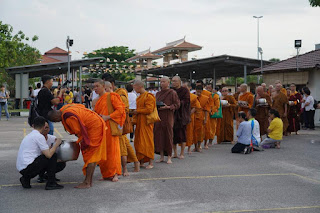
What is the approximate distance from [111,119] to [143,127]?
131 centimetres

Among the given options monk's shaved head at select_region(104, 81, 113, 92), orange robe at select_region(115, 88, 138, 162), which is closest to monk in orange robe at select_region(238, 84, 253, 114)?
orange robe at select_region(115, 88, 138, 162)

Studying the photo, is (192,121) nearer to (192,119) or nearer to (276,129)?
(192,119)

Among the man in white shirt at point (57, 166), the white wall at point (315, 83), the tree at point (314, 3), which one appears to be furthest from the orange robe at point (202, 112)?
the white wall at point (315, 83)

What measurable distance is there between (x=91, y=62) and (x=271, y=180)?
24070mm

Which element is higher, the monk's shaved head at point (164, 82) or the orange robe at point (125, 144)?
the monk's shaved head at point (164, 82)

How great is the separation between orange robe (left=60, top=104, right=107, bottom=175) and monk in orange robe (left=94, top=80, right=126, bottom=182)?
0.41m

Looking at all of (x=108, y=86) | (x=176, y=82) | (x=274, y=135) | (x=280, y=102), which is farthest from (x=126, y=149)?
(x=280, y=102)

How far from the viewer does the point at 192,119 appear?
10719 mm

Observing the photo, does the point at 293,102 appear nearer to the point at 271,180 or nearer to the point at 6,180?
the point at 271,180

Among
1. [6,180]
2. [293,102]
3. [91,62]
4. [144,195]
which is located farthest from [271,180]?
[91,62]

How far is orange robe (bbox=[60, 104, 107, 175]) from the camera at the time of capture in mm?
6266

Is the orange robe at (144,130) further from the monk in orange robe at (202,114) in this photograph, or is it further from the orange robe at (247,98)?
the orange robe at (247,98)

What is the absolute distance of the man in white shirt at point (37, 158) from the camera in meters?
6.35

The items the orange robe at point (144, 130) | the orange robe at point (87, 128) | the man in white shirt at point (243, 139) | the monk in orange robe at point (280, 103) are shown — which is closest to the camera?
the orange robe at point (87, 128)
